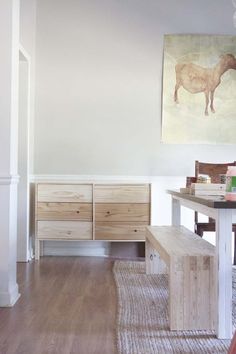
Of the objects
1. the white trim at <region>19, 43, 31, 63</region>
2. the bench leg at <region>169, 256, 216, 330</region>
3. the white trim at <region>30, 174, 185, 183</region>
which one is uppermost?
the white trim at <region>19, 43, 31, 63</region>

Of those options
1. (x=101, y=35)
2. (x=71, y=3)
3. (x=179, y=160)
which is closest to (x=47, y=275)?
(x=179, y=160)

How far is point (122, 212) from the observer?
13.4 feet

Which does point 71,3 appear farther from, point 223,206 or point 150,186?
point 223,206

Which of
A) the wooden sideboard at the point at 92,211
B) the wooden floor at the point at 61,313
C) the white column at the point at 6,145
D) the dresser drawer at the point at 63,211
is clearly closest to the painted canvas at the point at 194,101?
the wooden sideboard at the point at 92,211

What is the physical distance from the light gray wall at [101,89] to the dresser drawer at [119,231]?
A: 604mm

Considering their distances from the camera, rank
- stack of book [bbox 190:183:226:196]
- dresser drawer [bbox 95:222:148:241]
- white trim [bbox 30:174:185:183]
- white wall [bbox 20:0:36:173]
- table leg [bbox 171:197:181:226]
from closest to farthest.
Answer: stack of book [bbox 190:183:226:196], table leg [bbox 171:197:181:226], white wall [bbox 20:0:36:173], dresser drawer [bbox 95:222:148:241], white trim [bbox 30:174:185:183]

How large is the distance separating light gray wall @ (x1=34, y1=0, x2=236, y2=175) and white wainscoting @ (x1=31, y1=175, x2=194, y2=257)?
2.7 inches

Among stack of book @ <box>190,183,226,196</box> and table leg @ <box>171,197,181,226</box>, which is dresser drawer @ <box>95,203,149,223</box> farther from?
stack of book @ <box>190,183,226,196</box>

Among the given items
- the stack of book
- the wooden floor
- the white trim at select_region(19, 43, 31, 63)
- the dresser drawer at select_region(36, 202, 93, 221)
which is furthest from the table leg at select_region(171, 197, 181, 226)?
the white trim at select_region(19, 43, 31, 63)

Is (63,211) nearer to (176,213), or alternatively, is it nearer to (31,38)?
(176,213)

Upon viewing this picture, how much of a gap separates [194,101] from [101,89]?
1007 millimetres

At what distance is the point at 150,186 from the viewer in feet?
13.4

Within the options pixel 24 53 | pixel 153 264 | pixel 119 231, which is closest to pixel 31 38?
pixel 24 53

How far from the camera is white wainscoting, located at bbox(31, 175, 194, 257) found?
4371 mm
